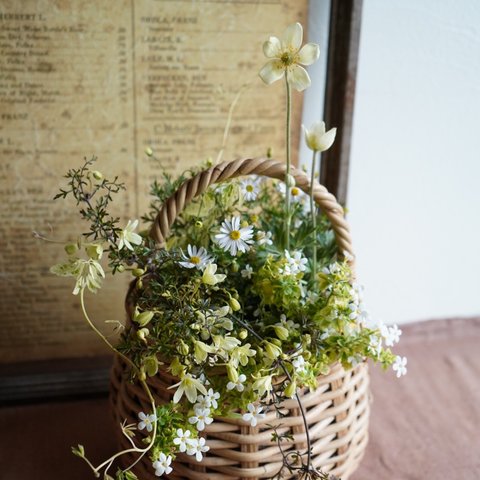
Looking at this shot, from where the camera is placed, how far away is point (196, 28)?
0.81m

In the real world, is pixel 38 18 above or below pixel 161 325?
above

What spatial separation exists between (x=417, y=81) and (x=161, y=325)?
23.1 inches

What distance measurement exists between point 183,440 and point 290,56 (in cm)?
36

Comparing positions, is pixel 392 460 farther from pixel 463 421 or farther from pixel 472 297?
pixel 472 297

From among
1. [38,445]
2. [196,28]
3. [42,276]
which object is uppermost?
[196,28]

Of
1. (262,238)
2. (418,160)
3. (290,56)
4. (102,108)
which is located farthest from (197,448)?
(418,160)

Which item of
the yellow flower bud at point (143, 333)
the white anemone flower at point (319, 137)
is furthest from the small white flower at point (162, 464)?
the white anemone flower at point (319, 137)

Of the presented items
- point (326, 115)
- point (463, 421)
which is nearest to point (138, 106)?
point (326, 115)

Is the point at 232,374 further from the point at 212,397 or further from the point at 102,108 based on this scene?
the point at 102,108

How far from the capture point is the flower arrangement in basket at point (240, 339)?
0.55 m

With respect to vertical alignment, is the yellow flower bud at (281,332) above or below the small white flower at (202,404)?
above

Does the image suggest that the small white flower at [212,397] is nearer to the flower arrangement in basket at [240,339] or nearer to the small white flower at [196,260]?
the flower arrangement in basket at [240,339]

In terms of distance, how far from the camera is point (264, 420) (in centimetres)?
58

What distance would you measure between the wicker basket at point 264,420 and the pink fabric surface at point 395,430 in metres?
0.13
